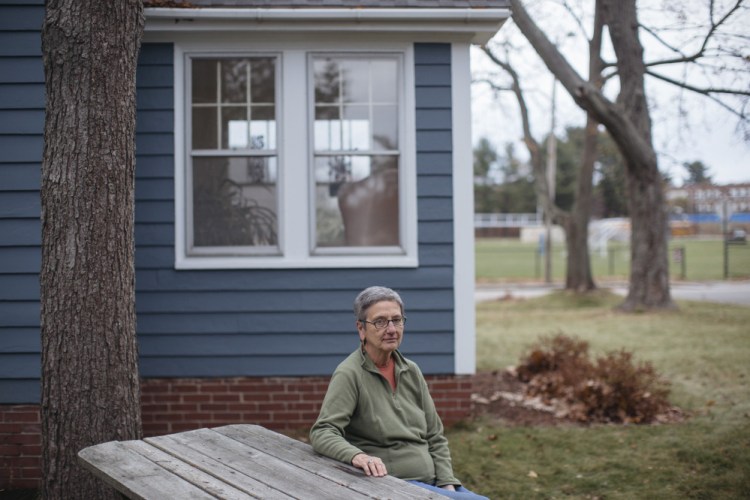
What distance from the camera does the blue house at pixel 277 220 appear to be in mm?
6348

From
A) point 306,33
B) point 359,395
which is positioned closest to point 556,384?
point 306,33

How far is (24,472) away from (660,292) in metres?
12.5

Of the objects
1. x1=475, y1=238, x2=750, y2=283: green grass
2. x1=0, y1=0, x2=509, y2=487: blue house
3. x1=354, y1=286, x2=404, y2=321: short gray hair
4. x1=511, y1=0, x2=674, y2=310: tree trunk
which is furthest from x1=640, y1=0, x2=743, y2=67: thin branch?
x1=475, y1=238, x2=750, y2=283: green grass

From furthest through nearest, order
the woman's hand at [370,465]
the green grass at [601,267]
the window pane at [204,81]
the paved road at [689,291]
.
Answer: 1. the green grass at [601,267]
2. the paved road at [689,291]
3. the window pane at [204,81]
4. the woman's hand at [370,465]

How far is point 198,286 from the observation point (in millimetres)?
6367

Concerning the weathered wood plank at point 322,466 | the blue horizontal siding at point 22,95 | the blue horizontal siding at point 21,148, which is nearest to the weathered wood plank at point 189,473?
the weathered wood plank at point 322,466

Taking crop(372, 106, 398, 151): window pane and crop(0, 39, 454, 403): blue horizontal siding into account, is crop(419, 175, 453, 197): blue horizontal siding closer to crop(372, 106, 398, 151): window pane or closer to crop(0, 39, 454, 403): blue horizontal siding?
crop(0, 39, 454, 403): blue horizontal siding

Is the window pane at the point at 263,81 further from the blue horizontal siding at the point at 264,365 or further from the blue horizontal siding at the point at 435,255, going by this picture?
the blue horizontal siding at the point at 264,365

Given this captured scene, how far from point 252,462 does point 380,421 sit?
→ 0.57 metres

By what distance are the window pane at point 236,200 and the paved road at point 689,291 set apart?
1134 centimetres

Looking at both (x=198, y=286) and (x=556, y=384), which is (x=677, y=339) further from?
Result: (x=198, y=286)

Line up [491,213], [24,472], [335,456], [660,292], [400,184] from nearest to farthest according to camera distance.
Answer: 1. [335,456]
2. [24,472]
3. [400,184]
4. [660,292]
5. [491,213]

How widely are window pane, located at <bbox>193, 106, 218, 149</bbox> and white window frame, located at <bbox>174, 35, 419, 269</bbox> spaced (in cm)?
→ 11

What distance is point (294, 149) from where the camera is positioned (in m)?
6.44
